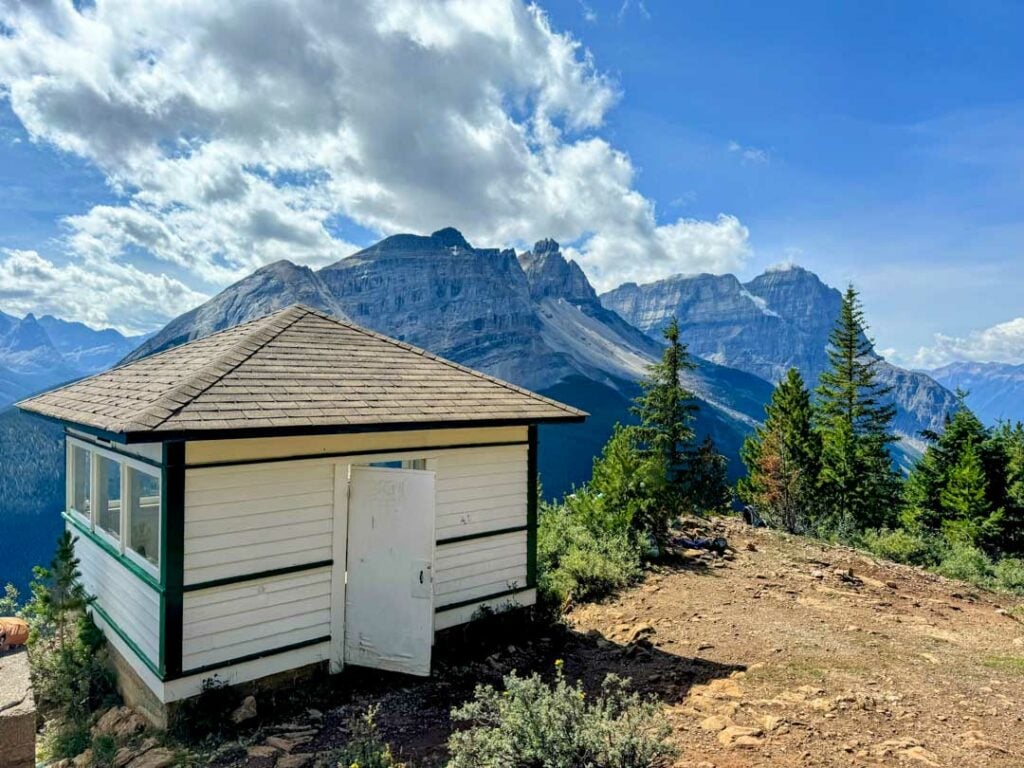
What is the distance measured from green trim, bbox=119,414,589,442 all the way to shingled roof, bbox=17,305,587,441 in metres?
0.01

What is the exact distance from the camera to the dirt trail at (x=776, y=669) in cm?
448

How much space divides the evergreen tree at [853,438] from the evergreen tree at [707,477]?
13.5 feet

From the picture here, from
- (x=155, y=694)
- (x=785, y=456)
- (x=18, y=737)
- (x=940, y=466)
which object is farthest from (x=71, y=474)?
(x=940, y=466)

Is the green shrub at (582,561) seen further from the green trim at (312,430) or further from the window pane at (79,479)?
the window pane at (79,479)

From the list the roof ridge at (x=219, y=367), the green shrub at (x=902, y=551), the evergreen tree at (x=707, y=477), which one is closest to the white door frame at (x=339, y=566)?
the roof ridge at (x=219, y=367)

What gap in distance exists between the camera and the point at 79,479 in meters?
7.92

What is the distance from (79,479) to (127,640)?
311 cm

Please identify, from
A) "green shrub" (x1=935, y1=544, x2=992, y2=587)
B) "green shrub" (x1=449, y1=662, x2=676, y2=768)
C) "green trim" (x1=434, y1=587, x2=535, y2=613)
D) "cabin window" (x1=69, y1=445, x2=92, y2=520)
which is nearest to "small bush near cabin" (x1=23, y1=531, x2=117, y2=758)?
"cabin window" (x1=69, y1=445, x2=92, y2=520)

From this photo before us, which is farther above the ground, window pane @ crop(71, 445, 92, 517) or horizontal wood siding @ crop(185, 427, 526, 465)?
horizontal wood siding @ crop(185, 427, 526, 465)

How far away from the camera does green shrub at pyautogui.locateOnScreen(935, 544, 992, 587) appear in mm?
10750

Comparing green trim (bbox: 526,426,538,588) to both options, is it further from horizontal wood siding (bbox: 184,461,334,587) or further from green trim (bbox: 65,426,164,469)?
green trim (bbox: 65,426,164,469)

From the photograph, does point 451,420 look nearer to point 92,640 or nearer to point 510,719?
point 510,719

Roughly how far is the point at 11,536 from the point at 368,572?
94681mm

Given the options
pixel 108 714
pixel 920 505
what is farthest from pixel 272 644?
pixel 920 505
